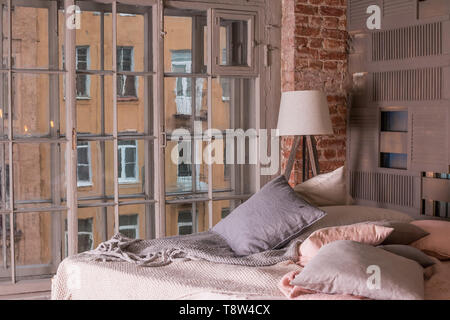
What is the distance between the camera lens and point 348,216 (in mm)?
3436

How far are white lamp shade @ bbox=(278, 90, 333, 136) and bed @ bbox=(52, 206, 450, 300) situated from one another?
67.8 inches

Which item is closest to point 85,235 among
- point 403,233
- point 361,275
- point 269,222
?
point 269,222

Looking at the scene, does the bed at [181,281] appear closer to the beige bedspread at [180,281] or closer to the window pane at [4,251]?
the beige bedspread at [180,281]

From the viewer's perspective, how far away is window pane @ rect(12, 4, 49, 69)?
420cm

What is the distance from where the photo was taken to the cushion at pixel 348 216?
10.9 feet

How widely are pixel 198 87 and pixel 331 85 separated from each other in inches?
43.4

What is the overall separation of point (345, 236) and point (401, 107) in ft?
6.78

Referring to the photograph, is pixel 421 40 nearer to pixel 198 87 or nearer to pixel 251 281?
pixel 198 87

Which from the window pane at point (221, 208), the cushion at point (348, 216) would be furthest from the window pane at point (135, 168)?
the cushion at point (348, 216)

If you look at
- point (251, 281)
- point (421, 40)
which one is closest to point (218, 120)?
point (421, 40)

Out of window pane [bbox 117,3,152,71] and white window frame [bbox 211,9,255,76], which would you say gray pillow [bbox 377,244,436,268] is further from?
window pane [bbox 117,3,152,71]

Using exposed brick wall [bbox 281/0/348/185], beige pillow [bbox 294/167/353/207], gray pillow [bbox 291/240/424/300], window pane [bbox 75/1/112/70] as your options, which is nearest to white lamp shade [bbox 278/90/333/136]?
exposed brick wall [bbox 281/0/348/185]

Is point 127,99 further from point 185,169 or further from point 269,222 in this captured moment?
point 269,222

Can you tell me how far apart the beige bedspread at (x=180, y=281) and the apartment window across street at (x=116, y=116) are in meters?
1.28
